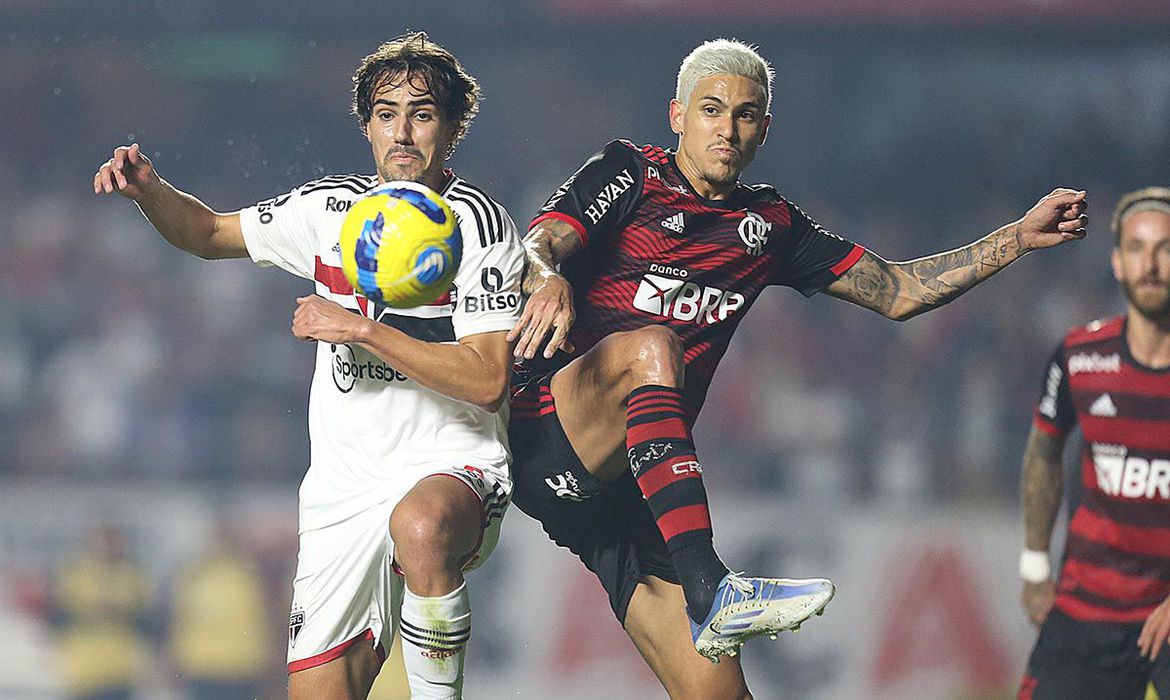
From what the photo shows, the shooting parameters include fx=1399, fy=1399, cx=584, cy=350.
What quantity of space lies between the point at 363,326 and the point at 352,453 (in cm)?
48

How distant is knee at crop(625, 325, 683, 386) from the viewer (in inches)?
136

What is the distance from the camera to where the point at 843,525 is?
7824 millimetres

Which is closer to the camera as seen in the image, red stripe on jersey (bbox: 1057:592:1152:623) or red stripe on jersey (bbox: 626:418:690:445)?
red stripe on jersey (bbox: 626:418:690:445)

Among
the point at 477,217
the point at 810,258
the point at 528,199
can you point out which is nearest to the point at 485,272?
the point at 477,217

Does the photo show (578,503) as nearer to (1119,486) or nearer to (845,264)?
(845,264)

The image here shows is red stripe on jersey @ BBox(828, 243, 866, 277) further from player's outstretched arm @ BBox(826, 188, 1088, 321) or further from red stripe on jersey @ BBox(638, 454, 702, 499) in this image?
red stripe on jersey @ BBox(638, 454, 702, 499)

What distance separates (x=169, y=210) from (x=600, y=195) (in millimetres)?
1130

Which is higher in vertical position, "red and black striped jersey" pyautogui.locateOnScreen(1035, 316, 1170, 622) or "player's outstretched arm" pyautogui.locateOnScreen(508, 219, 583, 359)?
"player's outstretched arm" pyautogui.locateOnScreen(508, 219, 583, 359)

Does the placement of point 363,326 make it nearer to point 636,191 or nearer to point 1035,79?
point 636,191

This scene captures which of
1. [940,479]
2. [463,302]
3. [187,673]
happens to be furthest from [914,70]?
[463,302]

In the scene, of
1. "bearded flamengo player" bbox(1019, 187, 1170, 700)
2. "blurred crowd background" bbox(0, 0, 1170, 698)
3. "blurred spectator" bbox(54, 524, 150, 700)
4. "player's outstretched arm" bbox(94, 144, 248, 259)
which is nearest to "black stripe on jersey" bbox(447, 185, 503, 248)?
"player's outstretched arm" bbox(94, 144, 248, 259)

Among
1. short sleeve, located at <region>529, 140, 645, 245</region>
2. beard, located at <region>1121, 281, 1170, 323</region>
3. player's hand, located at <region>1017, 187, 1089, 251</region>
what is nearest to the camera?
short sleeve, located at <region>529, 140, 645, 245</region>

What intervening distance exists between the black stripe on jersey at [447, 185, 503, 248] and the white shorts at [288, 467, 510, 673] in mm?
563

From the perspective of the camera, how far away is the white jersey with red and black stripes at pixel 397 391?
3.37m
